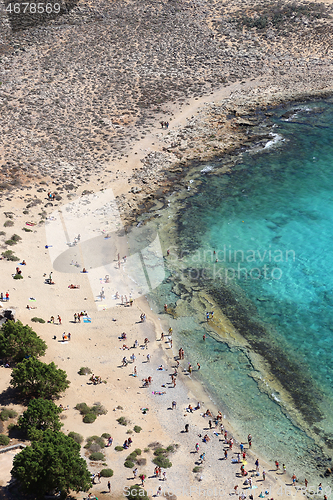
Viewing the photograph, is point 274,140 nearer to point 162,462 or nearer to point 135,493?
point 162,462

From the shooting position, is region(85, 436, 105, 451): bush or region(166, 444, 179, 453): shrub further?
region(166, 444, 179, 453): shrub

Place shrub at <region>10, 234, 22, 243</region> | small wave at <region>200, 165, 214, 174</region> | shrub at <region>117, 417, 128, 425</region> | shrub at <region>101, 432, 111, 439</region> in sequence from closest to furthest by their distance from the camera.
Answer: shrub at <region>101, 432, 111, 439</region>
shrub at <region>117, 417, 128, 425</region>
shrub at <region>10, 234, 22, 243</region>
small wave at <region>200, 165, 214, 174</region>

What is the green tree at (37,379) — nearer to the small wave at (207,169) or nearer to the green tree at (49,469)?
the green tree at (49,469)

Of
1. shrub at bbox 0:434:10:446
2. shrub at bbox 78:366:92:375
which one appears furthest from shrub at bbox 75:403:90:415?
shrub at bbox 0:434:10:446

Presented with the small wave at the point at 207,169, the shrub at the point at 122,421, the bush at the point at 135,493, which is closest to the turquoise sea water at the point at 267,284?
the small wave at the point at 207,169

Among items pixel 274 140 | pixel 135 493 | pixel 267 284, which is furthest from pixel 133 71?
pixel 135 493

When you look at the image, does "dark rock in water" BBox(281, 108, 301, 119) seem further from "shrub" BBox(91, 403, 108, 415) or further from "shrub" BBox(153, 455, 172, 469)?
"shrub" BBox(153, 455, 172, 469)

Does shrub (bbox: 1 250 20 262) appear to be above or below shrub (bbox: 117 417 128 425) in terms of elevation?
above
